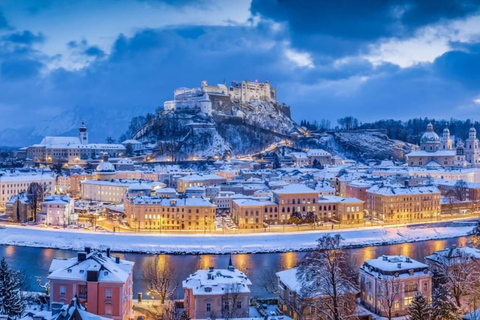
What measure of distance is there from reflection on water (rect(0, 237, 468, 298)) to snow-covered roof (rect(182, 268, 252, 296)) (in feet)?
10.3

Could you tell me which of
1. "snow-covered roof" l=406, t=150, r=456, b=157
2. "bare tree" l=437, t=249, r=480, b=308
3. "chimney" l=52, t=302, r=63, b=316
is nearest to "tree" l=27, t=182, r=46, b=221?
"chimney" l=52, t=302, r=63, b=316

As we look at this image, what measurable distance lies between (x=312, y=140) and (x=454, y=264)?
141 feet

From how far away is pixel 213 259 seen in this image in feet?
55.4

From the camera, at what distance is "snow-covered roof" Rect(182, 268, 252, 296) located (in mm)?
9648

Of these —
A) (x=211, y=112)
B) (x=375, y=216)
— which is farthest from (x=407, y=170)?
(x=211, y=112)

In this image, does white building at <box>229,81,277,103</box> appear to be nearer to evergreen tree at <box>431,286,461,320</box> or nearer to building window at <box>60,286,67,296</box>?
building window at <box>60,286,67,296</box>

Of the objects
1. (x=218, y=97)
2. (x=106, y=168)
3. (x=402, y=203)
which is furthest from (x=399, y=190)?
(x=218, y=97)

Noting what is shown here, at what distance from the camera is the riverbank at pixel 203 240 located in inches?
719

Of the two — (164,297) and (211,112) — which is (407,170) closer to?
(211,112)

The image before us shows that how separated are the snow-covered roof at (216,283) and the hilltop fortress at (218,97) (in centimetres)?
4077

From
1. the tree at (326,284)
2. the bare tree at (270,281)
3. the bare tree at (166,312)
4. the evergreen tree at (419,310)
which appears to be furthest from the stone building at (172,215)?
the evergreen tree at (419,310)

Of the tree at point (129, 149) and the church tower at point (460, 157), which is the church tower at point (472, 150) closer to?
the church tower at point (460, 157)

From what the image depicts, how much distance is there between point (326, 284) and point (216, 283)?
2.11 meters

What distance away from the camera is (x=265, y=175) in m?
35.0
